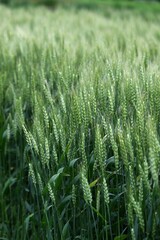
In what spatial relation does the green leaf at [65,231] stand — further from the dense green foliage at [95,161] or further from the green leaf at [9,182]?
the green leaf at [9,182]

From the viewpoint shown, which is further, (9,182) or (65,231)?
(9,182)

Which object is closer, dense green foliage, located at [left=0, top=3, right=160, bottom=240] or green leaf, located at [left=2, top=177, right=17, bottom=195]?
dense green foliage, located at [left=0, top=3, right=160, bottom=240]

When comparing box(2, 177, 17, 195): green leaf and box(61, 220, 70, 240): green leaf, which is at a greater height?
box(2, 177, 17, 195): green leaf

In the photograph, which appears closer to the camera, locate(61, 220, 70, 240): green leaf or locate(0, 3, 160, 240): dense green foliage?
locate(0, 3, 160, 240): dense green foliage

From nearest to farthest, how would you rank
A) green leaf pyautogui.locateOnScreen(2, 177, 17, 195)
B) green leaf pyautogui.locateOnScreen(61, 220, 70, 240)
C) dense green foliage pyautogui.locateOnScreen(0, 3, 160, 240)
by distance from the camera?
dense green foliage pyautogui.locateOnScreen(0, 3, 160, 240), green leaf pyautogui.locateOnScreen(61, 220, 70, 240), green leaf pyautogui.locateOnScreen(2, 177, 17, 195)

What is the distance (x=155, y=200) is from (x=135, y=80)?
1.82 feet

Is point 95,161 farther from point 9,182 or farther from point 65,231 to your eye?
point 9,182

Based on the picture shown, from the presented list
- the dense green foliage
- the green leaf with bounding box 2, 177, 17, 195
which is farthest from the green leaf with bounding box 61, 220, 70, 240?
the green leaf with bounding box 2, 177, 17, 195

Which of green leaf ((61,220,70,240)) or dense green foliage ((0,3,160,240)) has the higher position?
dense green foliage ((0,3,160,240))

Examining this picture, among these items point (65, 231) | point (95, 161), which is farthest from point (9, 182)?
point (95, 161)

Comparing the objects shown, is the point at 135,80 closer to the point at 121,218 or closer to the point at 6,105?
the point at 121,218

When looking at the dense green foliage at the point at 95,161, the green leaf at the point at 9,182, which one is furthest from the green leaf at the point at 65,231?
the green leaf at the point at 9,182

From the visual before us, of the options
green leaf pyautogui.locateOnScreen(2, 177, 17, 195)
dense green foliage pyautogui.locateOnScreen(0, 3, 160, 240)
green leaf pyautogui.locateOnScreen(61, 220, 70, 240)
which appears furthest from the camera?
green leaf pyautogui.locateOnScreen(2, 177, 17, 195)

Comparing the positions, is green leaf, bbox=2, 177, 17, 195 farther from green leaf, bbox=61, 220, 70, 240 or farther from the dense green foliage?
green leaf, bbox=61, 220, 70, 240
